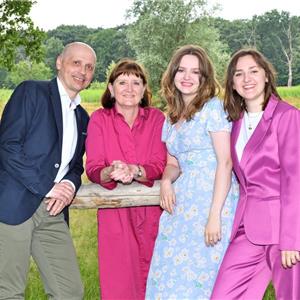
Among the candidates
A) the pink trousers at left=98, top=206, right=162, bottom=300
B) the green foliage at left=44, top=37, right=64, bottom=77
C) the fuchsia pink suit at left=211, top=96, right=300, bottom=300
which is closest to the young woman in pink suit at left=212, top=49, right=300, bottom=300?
the fuchsia pink suit at left=211, top=96, right=300, bottom=300

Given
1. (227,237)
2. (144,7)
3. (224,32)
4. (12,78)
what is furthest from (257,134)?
(224,32)

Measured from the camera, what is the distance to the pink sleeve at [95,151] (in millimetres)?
4008

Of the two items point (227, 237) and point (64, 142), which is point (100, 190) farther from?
point (227, 237)

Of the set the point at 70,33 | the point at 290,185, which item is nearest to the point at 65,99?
the point at 290,185

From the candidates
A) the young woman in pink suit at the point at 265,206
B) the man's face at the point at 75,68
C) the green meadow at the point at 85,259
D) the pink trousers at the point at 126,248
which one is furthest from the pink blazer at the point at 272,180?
the green meadow at the point at 85,259

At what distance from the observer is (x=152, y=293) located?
12.8 feet

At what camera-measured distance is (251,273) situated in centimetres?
352

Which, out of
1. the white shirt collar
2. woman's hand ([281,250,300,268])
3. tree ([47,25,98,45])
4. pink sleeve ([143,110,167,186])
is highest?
tree ([47,25,98,45])

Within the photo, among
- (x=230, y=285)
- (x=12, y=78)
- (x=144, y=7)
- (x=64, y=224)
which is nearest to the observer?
(x=230, y=285)

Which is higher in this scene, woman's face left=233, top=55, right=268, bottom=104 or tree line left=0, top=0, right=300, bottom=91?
tree line left=0, top=0, right=300, bottom=91

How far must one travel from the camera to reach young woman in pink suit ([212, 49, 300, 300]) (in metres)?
3.40

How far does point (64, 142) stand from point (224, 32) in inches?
2190

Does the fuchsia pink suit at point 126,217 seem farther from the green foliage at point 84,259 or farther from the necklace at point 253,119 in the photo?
the green foliage at point 84,259

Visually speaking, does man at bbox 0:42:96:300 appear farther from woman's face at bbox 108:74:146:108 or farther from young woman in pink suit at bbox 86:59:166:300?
woman's face at bbox 108:74:146:108
